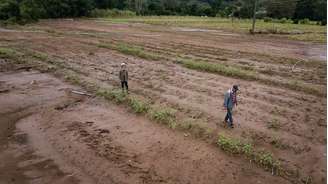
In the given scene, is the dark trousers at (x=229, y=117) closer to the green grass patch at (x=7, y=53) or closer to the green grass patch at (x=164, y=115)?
the green grass patch at (x=164, y=115)

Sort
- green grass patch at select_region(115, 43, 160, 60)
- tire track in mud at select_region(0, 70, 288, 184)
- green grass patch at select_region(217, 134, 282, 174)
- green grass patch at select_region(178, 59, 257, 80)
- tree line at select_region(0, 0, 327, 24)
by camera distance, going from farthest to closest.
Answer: tree line at select_region(0, 0, 327, 24) → green grass patch at select_region(115, 43, 160, 60) → green grass patch at select_region(178, 59, 257, 80) → green grass patch at select_region(217, 134, 282, 174) → tire track in mud at select_region(0, 70, 288, 184)

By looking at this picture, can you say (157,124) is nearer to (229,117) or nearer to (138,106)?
(138,106)

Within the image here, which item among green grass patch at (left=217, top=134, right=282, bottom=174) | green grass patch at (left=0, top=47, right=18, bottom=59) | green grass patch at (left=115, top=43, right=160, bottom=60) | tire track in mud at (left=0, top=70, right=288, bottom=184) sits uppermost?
green grass patch at (left=0, top=47, right=18, bottom=59)

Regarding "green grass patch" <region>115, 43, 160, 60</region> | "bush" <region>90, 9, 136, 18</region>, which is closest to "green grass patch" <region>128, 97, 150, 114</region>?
"green grass patch" <region>115, 43, 160, 60</region>

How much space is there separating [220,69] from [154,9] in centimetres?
6006

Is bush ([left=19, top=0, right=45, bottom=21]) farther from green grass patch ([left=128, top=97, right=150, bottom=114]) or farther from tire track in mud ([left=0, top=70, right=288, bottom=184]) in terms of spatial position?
green grass patch ([left=128, top=97, right=150, bottom=114])

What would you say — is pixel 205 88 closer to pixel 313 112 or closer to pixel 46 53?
pixel 313 112

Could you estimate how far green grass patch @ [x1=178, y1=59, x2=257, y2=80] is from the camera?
1885 centimetres

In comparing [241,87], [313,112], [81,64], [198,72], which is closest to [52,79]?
[81,64]

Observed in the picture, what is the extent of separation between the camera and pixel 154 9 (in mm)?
77688

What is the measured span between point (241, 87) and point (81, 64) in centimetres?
990

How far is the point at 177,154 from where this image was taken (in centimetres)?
1012

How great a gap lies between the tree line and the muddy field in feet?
99.1

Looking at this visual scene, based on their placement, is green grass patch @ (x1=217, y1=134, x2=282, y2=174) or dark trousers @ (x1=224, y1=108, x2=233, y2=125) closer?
green grass patch @ (x1=217, y1=134, x2=282, y2=174)
